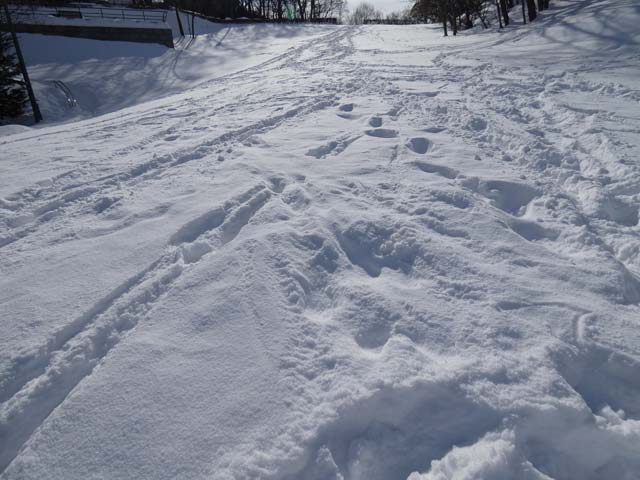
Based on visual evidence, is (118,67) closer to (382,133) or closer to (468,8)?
(382,133)

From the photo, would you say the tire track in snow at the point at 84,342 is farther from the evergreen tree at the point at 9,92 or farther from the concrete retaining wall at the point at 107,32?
the concrete retaining wall at the point at 107,32

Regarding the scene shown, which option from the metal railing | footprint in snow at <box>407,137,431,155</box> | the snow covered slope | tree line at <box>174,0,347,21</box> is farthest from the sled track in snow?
tree line at <box>174,0,347,21</box>

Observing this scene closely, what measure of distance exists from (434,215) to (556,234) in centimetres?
97

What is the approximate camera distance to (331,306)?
2.35 metres

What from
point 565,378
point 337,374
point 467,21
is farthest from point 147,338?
point 467,21

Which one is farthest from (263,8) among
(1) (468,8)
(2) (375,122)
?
(2) (375,122)

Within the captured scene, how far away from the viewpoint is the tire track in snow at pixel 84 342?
1814mm

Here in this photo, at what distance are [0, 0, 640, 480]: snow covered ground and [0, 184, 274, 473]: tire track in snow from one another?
13mm

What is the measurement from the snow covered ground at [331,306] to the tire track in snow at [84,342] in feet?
0.04

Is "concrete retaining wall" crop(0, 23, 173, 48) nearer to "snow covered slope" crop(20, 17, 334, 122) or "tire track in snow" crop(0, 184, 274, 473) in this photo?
"snow covered slope" crop(20, 17, 334, 122)

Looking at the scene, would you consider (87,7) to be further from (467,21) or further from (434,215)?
(434,215)

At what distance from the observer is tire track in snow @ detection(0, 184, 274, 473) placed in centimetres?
181

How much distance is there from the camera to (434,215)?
3.21m

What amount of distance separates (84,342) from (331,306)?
1529mm
